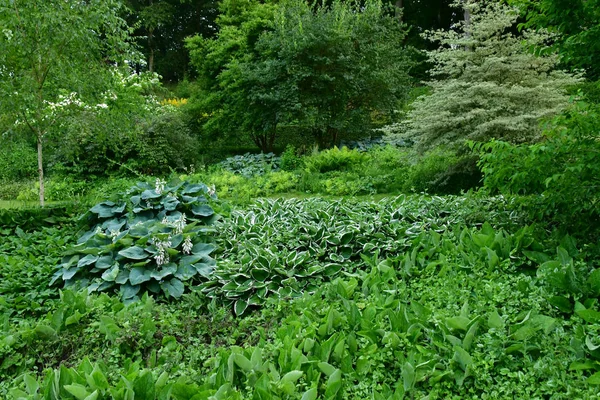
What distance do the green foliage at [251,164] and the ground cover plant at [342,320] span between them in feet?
19.7

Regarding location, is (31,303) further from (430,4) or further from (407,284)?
(430,4)

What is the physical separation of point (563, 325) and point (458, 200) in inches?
103

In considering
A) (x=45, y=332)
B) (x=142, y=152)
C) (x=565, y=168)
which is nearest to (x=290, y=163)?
(x=142, y=152)

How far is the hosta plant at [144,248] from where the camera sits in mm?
4012

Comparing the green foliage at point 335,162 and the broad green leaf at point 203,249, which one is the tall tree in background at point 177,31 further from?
the broad green leaf at point 203,249

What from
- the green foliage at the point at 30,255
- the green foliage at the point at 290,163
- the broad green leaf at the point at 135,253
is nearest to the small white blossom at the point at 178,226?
the broad green leaf at the point at 135,253

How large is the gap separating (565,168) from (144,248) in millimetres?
3475

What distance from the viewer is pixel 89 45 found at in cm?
614

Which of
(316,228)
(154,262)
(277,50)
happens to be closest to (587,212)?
(316,228)

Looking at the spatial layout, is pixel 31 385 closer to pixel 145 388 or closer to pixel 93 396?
pixel 93 396

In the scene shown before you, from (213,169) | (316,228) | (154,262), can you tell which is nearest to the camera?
(154,262)

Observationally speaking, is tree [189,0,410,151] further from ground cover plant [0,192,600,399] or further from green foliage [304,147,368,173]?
ground cover plant [0,192,600,399]

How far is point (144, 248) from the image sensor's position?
4191 mm

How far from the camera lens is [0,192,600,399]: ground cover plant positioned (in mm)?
2244
